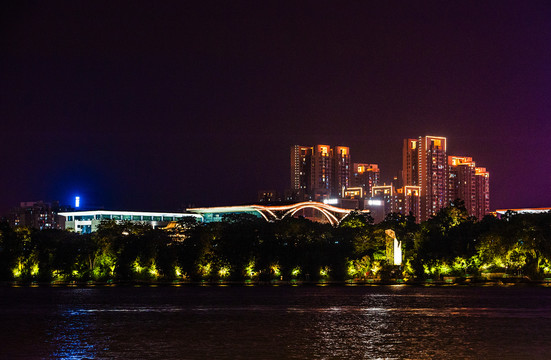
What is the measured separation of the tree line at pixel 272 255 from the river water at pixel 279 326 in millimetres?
16656

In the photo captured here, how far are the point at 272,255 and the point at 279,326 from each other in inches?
1952

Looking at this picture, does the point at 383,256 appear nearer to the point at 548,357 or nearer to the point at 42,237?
the point at 42,237

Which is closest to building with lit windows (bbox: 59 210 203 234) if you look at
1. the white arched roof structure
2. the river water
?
the white arched roof structure

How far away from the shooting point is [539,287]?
8969cm

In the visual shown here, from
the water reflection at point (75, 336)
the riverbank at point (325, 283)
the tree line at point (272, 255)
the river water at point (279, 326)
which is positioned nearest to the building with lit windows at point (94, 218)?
the tree line at point (272, 255)

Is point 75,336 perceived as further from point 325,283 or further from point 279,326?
point 325,283

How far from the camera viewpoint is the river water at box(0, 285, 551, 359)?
3566 centimetres

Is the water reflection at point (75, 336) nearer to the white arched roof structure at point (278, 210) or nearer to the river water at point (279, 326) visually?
the river water at point (279, 326)

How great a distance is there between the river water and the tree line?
16656 millimetres

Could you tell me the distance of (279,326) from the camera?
47938mm

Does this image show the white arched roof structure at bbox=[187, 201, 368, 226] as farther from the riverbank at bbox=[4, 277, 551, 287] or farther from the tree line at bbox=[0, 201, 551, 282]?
the riverbank at bbox=[4, 277, 551, 287]

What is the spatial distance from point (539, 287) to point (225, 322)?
5216 centimetres

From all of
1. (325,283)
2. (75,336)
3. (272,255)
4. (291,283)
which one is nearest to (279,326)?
(75,336)

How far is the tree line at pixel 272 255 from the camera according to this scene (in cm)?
9631
